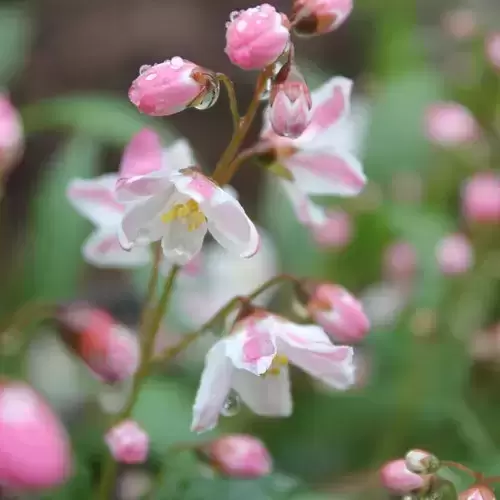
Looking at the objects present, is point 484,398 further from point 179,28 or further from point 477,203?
point 179,28

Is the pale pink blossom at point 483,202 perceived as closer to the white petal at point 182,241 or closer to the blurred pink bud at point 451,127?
the blurred pink bud at point 451,127

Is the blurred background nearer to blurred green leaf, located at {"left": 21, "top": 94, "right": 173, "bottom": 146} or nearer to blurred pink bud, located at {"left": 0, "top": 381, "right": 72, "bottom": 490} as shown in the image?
A: blurred green leaf, located at {"left": 21, "top": 94, "right": 173, "bottom": 146}

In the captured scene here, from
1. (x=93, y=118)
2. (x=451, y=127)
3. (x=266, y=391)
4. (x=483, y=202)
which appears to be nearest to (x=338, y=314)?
(x=266, y=391)

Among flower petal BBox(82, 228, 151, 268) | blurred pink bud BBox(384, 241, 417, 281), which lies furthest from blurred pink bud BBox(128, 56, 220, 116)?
blurred pink bud BBox(384, 241, 417, 281)

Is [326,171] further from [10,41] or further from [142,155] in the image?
[10,41]

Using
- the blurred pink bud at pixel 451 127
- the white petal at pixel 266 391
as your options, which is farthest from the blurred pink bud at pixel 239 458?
the blurred pink bud at pixel 451 127

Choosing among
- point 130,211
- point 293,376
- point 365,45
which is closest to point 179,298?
point 293,376
